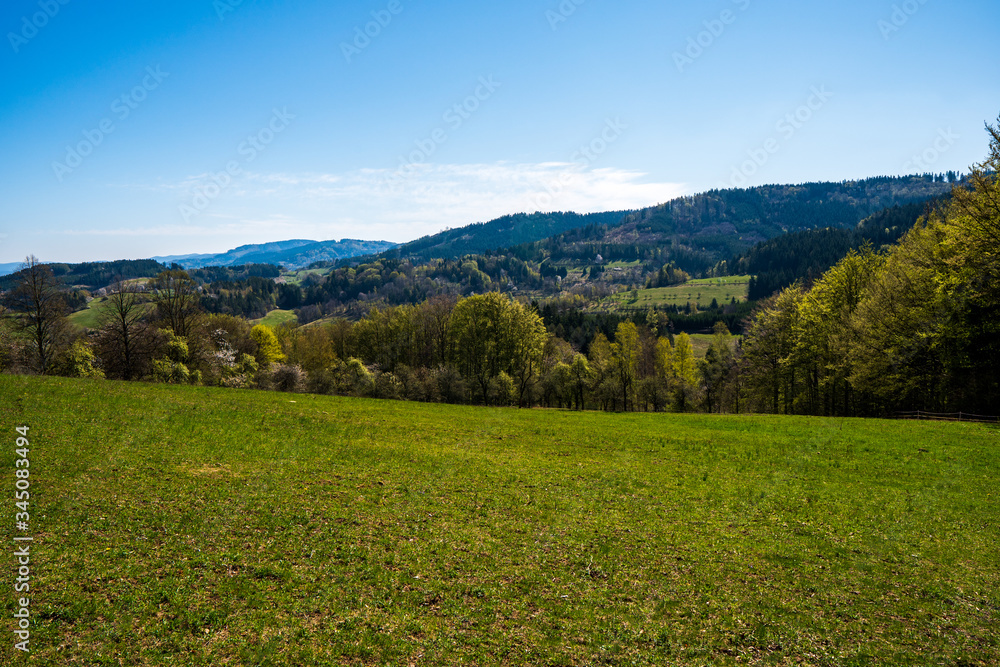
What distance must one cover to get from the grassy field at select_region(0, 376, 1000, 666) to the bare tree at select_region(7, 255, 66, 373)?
78.6 feet

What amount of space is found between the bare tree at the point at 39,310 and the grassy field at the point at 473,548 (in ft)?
78.6

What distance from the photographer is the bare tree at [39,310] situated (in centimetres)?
4412

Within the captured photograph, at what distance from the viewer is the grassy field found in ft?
35.3

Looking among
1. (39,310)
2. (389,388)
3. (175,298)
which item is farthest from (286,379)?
(39,310)

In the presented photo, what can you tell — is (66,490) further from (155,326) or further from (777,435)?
(155,326)

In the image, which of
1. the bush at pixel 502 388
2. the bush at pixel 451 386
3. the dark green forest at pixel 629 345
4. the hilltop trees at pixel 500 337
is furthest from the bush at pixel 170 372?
the bush at pixel 502 388

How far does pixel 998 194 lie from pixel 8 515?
59.8 m

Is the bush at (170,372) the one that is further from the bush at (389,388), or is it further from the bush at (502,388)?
the bush at (502,388)

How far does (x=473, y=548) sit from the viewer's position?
15562 mm

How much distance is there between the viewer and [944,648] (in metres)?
11.3

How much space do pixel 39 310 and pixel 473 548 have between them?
55330mm

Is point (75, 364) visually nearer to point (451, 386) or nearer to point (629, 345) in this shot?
point (451, 386)

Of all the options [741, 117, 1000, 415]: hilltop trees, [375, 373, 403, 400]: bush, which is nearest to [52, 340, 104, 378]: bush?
[375, 373, 403, 400]: bush

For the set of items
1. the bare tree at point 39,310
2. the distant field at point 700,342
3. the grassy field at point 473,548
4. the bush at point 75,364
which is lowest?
the distant field at point 700,342
